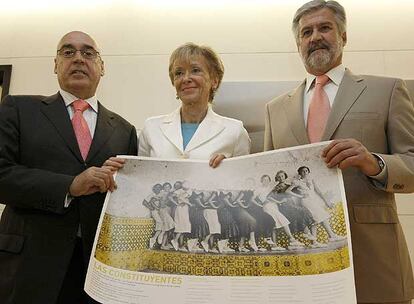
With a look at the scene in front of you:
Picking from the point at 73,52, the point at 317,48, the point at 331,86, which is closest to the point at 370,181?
the point at 331,86

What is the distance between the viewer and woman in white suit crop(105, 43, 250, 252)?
56.9 inches

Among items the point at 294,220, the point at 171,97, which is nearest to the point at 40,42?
the point at 171,97

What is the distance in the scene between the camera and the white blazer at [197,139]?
1431mm

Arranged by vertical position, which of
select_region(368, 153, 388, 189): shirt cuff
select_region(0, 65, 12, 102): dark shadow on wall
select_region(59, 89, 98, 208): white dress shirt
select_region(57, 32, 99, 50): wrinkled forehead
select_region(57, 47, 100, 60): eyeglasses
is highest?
select_region(0, 65, 12, 102): dark shadow on wall

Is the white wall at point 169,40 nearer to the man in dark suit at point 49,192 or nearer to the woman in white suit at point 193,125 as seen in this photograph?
the woman in white suit at point 193,125

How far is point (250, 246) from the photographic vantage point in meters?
1.05

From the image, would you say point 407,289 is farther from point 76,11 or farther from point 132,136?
point 76,11

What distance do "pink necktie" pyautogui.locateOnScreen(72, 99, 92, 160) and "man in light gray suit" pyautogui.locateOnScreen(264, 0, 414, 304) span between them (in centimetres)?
71

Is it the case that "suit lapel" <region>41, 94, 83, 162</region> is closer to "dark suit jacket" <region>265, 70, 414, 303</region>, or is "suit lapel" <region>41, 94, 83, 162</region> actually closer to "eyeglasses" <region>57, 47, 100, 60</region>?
"eyeglasses" <region>57, 47, 100, 60</region>

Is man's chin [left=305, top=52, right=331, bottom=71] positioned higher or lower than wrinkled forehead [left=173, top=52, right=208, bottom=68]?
lower

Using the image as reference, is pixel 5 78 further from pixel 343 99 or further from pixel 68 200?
pixel 343 99

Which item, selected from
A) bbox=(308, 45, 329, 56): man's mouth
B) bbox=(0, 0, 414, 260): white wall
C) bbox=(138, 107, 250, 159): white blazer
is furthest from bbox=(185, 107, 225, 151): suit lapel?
bbox=(0, 0, 414, 260): white wall

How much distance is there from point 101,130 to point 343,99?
0.90m

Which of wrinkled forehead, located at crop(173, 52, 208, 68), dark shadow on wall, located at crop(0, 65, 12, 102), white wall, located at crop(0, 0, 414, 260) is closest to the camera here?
wrinkled forehead, located at crop(173, 52, 208, 68)
